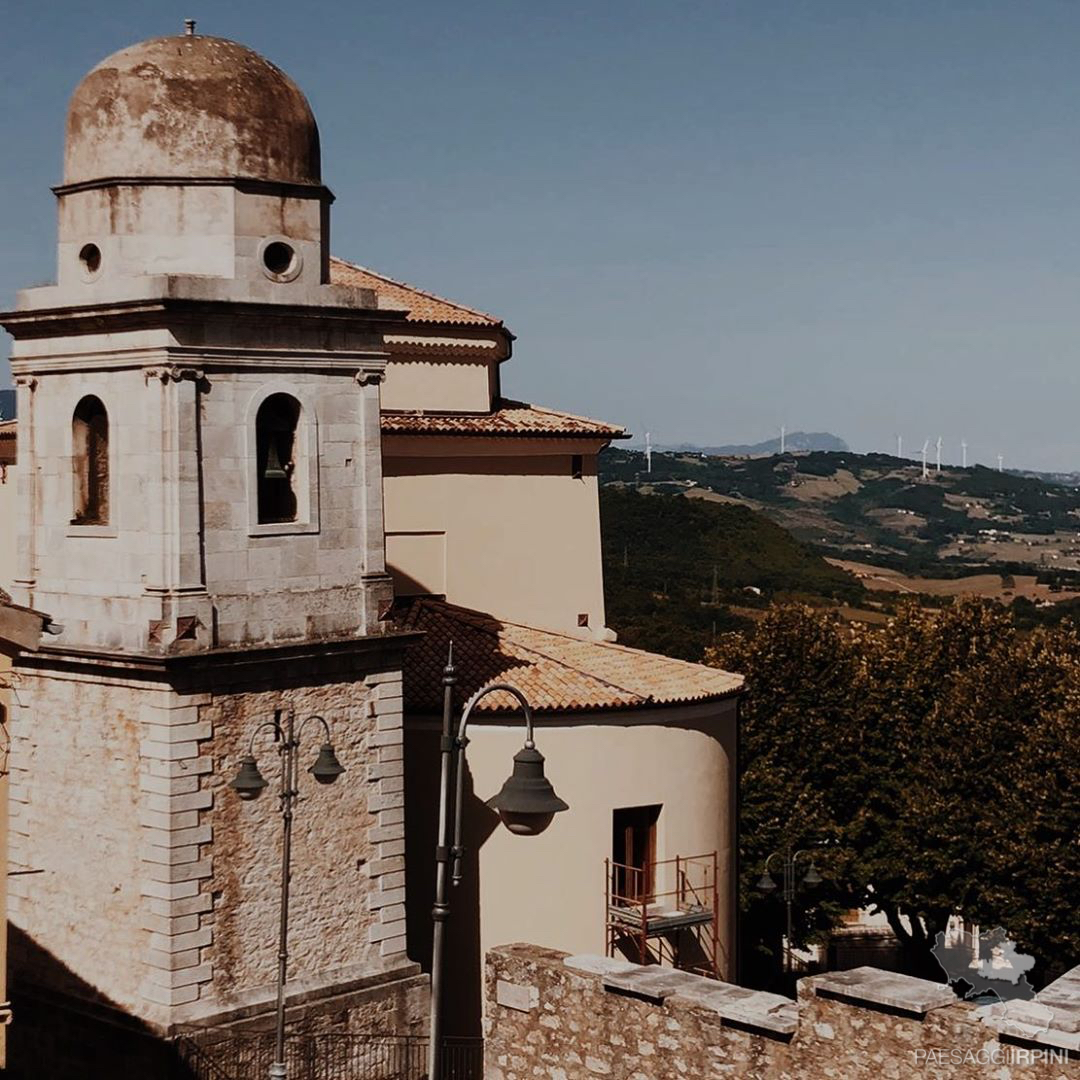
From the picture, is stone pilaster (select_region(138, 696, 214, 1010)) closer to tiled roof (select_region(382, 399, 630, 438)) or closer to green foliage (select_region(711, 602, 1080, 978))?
tiled roof (select_region(382, 399, 630, 438))

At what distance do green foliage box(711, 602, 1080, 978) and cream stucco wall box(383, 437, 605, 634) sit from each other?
23.0 feet

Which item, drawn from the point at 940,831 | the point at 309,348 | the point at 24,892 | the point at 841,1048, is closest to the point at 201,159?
the point at 309,348

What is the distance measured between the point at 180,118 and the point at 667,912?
12965 mm

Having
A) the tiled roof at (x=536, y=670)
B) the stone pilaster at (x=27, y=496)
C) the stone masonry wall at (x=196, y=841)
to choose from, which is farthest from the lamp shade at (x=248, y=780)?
the tiled roof at (x=536, y=670)

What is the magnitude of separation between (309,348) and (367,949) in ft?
25.8

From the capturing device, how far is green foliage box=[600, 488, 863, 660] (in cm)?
8494

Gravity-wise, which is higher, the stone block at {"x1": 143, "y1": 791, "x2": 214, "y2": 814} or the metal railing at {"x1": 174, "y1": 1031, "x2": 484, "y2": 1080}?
the stone block at {"x1": 143, "y1": 791, "x2": 214, "y2": 814}

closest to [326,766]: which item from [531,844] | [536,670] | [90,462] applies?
[90,462]

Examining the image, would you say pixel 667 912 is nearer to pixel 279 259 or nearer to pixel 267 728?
pixel 267 728

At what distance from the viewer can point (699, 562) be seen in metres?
114

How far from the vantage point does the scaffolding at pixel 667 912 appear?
2555cm

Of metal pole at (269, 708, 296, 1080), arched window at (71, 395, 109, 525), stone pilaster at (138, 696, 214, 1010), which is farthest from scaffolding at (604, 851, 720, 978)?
arched window at (71, 395, 109, 525)

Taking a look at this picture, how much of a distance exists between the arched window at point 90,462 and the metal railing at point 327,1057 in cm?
659

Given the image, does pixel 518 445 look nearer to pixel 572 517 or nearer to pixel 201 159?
pixel 572 517
